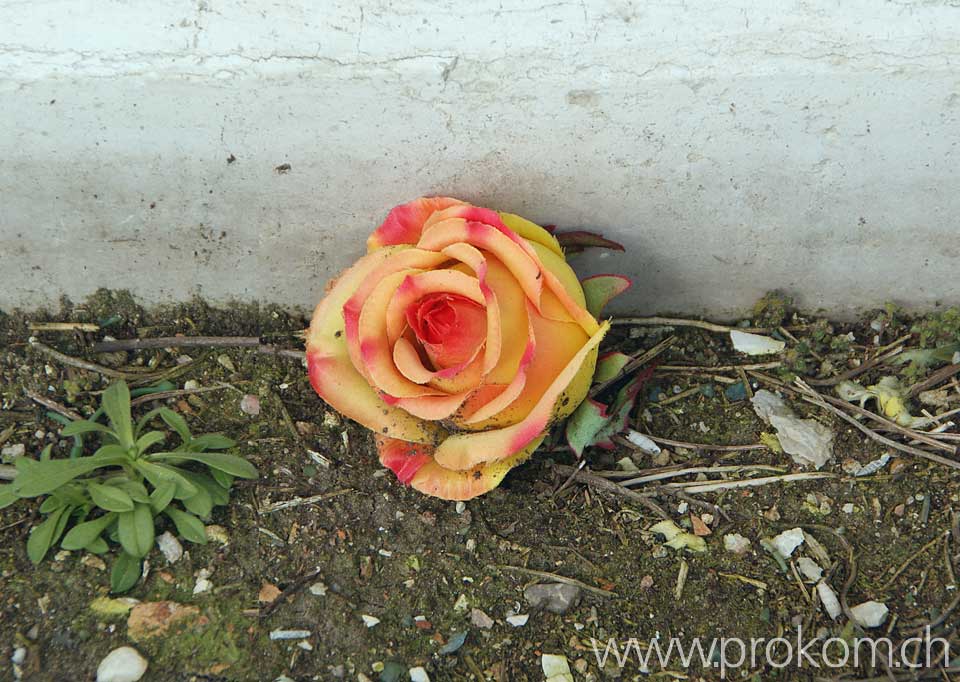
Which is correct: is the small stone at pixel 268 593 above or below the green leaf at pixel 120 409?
below

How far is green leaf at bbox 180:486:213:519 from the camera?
1.55 meters

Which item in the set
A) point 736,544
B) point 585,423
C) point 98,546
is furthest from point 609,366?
point 98,546

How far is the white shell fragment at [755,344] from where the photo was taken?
1.78 m

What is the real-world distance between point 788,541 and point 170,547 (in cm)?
109

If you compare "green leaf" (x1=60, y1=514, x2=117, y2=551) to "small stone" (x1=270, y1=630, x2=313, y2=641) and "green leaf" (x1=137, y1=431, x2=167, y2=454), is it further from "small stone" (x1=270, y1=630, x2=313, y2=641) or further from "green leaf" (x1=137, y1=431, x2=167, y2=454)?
"small stone" (x1=270, y1=630, x2=313, y2=641)

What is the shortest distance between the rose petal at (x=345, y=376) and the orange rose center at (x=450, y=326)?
6.3 inches

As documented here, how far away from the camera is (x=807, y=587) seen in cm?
148

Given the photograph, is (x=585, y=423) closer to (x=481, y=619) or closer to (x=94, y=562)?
(x=481, y=619)

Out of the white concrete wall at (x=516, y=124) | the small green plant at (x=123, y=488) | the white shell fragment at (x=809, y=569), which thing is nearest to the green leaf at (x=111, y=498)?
the small green plant at (x=123, y=488)

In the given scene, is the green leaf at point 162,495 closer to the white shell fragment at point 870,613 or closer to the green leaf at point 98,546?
the green leaf at point 98,546

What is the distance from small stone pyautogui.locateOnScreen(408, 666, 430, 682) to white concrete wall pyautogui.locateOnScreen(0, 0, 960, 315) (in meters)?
0.79

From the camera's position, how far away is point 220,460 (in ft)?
5.12

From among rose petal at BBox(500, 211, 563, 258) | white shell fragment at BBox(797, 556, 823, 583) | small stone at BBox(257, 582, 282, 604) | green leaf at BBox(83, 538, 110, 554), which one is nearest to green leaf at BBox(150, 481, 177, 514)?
green leaf at BBox(83, 538, 110, 554)

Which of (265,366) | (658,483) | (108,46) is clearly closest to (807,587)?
(658,483)
